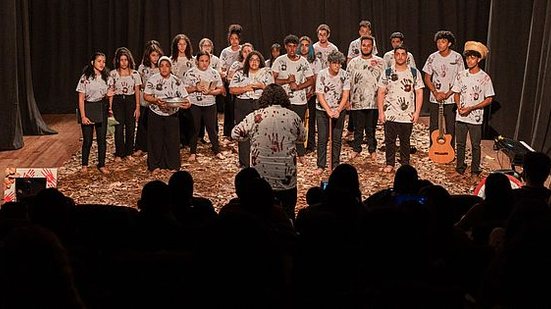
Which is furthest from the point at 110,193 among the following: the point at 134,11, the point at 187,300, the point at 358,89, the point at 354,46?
the point at 134,11

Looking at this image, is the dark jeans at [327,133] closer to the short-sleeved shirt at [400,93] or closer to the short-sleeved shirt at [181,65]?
the short-sleeved shirt at [400,93]

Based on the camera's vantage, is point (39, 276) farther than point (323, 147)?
No

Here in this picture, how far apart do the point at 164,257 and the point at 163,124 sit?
579 centimetres

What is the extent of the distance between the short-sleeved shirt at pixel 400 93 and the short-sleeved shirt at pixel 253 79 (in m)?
1.35

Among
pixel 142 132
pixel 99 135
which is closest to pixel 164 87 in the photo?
pixel 99 135

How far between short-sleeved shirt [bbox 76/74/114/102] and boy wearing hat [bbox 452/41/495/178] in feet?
12.8

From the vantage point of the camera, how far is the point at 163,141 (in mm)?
10281

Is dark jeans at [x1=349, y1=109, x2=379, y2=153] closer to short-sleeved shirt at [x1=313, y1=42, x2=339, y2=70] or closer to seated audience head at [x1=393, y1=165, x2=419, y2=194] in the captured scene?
short-sleeved shirt at [x1=313, y1=42, x2=339, y2=70]

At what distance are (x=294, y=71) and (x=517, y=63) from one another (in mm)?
3499

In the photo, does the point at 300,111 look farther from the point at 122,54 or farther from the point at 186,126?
the point at 122,54

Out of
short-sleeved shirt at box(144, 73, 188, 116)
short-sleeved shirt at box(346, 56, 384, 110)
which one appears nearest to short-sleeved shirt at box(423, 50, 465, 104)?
short-sleeved shirt at box(346, 56, 384, 110)

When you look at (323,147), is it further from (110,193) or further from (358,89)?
(110,193)

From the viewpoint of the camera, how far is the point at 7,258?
3.74m

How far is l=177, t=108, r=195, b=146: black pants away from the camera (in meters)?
11.1
